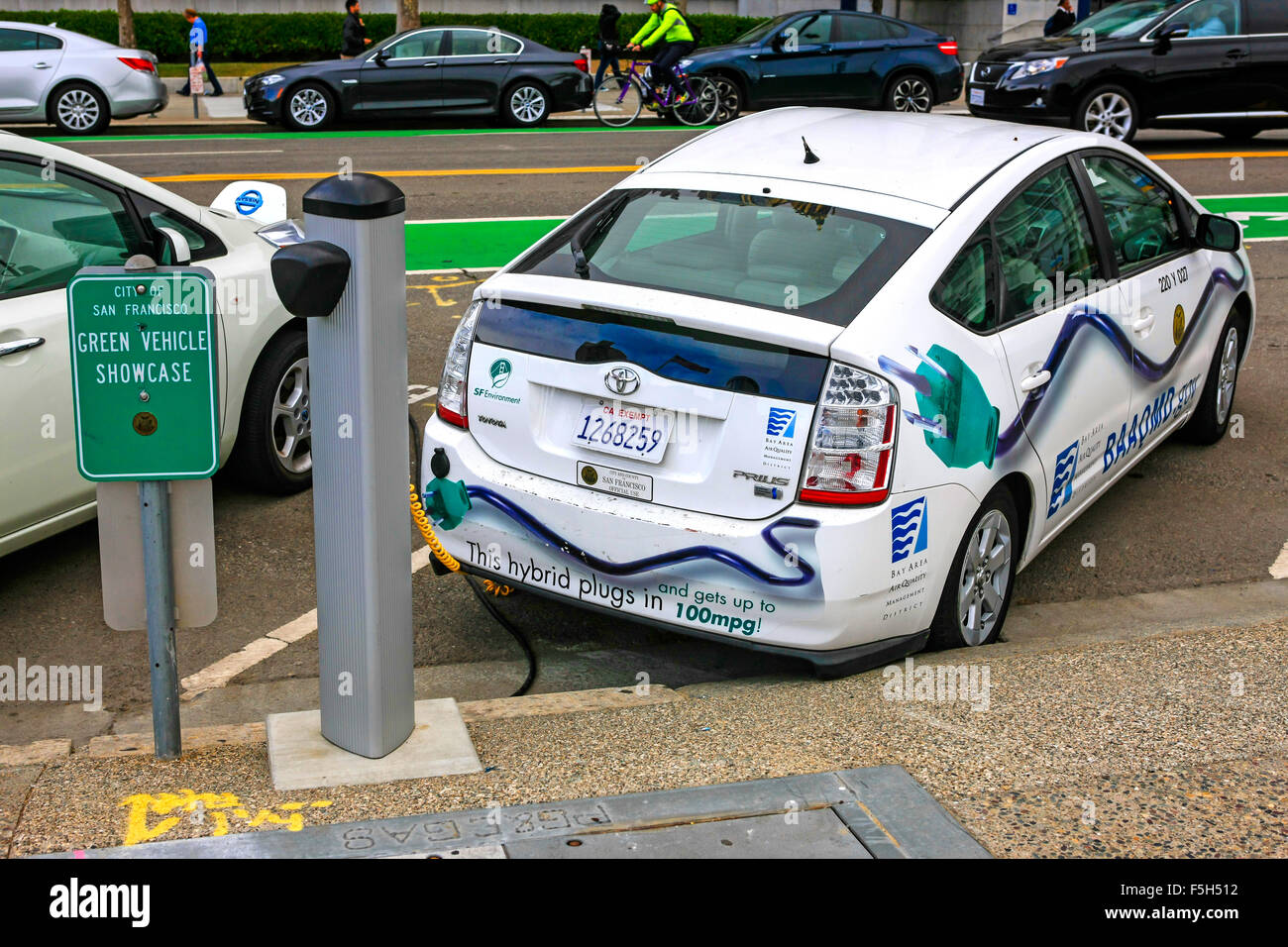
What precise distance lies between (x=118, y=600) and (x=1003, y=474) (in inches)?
108

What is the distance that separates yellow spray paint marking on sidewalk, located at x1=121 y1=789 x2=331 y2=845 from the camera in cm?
330

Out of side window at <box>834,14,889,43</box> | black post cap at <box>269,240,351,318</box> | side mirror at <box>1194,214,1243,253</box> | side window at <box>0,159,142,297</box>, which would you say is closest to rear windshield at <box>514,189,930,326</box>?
black post cap at <box>269,240,351,318</box>

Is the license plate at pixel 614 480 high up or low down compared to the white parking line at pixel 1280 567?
up

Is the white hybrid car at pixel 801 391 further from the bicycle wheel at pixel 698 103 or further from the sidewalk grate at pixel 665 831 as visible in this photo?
the bicycle wheel at pixel 698 103

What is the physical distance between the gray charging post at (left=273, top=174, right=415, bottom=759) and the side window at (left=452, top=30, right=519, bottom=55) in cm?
1781

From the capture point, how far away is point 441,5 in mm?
34656

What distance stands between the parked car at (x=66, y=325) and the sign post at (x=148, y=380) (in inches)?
58.1

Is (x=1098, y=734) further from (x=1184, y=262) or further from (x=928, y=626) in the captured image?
(x=1184, y=262)

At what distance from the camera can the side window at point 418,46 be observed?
20.3m

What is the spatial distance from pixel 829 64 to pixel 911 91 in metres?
1.49

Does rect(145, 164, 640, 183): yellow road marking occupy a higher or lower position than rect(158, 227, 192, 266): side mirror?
lower

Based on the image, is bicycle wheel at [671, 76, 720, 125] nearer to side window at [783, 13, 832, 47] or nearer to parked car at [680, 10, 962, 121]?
parked car at [680, 10, 962, 121]

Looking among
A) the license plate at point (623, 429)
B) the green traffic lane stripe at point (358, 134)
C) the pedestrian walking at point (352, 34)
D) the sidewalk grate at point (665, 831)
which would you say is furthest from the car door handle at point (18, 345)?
the pedestrian walking at point (352, 34)
